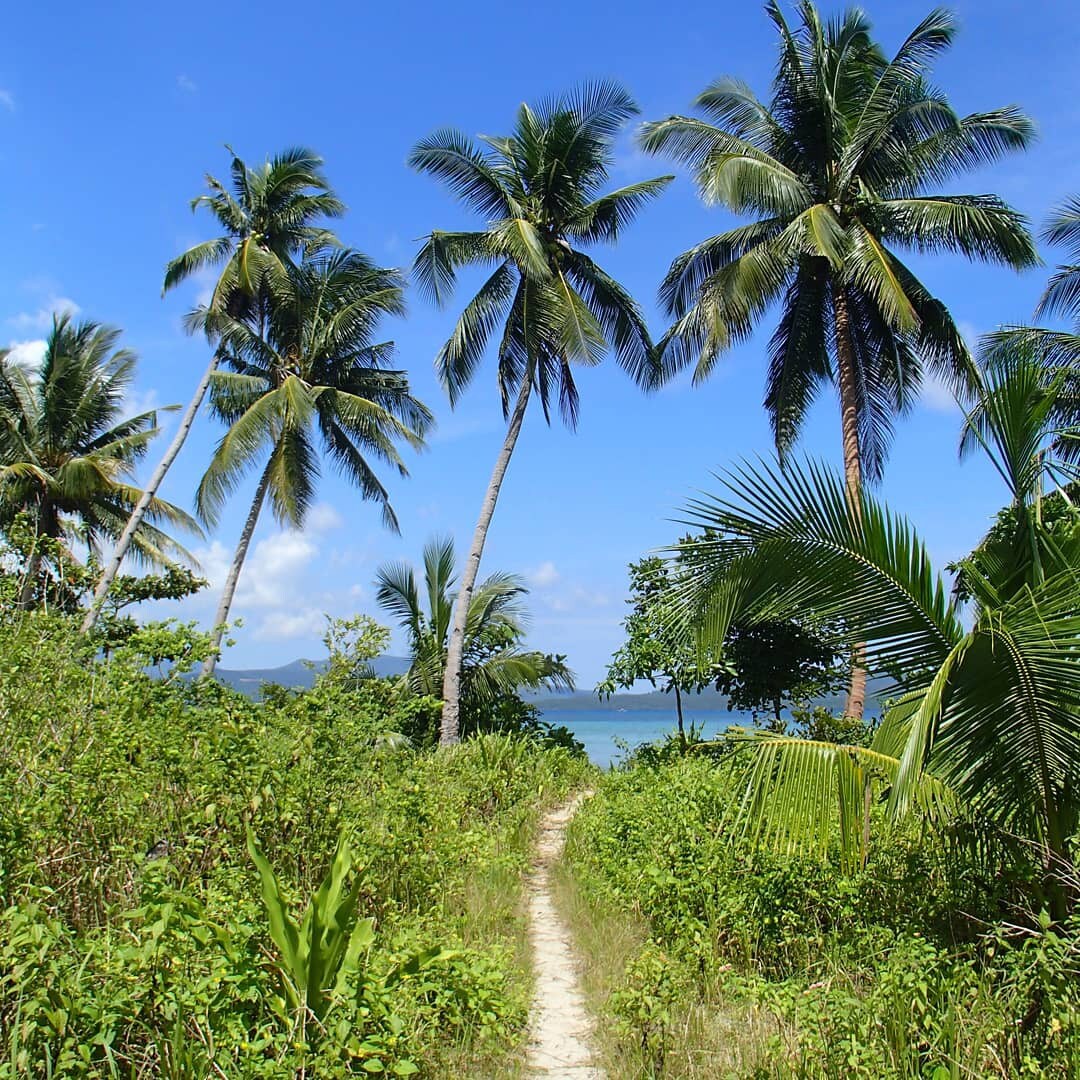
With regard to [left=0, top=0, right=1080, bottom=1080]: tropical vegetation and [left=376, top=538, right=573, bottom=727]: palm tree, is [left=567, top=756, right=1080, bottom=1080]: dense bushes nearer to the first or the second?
[left=0, top=0, right=1080, bottom=1080]: tropical vegetation

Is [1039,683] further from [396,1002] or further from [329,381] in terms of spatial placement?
[329,381]

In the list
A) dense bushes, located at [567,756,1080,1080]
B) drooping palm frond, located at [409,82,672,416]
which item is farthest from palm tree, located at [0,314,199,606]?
dense bushes, located at [567,756,1080,1080]

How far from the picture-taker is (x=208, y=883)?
430cm

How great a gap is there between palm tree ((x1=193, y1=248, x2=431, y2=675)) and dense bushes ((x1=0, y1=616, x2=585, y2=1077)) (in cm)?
1176

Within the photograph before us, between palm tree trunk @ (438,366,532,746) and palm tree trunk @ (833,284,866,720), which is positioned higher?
palm tree trunk @ (833,284,866,720)

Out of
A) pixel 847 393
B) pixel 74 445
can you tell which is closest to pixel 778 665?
pixel 847 393

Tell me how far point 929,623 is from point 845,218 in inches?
491

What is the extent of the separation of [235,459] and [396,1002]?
585 inches

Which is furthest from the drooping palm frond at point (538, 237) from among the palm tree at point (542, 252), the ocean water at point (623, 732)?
the ocean water at point (623, 732)

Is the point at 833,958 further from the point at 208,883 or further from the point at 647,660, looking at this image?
the point at 647,660

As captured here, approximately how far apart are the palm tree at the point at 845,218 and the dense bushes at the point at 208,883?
382 inches

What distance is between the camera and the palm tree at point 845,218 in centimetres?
1358

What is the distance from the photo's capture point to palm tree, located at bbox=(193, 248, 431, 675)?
17422mm

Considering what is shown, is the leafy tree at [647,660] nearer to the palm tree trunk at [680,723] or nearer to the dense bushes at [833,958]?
the palm tree trunk at [680,723]
